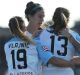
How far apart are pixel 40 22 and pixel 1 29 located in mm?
28169

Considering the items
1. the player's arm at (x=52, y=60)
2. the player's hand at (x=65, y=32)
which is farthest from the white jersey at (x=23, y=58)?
the player's hand at (x=65, y=32)

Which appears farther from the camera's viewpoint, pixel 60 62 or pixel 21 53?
pixel 21 53

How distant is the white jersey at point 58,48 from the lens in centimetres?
914

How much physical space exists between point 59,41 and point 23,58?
0.57 m

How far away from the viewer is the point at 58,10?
9.16 m

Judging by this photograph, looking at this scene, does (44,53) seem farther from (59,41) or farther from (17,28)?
(17,28)

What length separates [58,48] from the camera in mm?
9148

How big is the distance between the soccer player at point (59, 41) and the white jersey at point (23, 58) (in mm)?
182

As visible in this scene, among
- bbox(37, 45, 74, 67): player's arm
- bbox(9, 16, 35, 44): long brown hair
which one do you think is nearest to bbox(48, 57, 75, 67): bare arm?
bbox(37, 45, 74, 67): player's arm

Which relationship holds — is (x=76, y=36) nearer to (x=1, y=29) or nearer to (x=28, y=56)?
(x=28, y=56)

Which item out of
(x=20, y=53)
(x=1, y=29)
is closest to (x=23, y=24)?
(x=20, y=53)

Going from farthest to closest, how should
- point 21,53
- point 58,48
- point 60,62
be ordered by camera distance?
point 58,48 < point 21,53 < point 60,62

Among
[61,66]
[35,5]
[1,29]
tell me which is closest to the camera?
[61,66]

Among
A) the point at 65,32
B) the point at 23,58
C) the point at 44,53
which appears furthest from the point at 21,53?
Answer: the point at 65,32
